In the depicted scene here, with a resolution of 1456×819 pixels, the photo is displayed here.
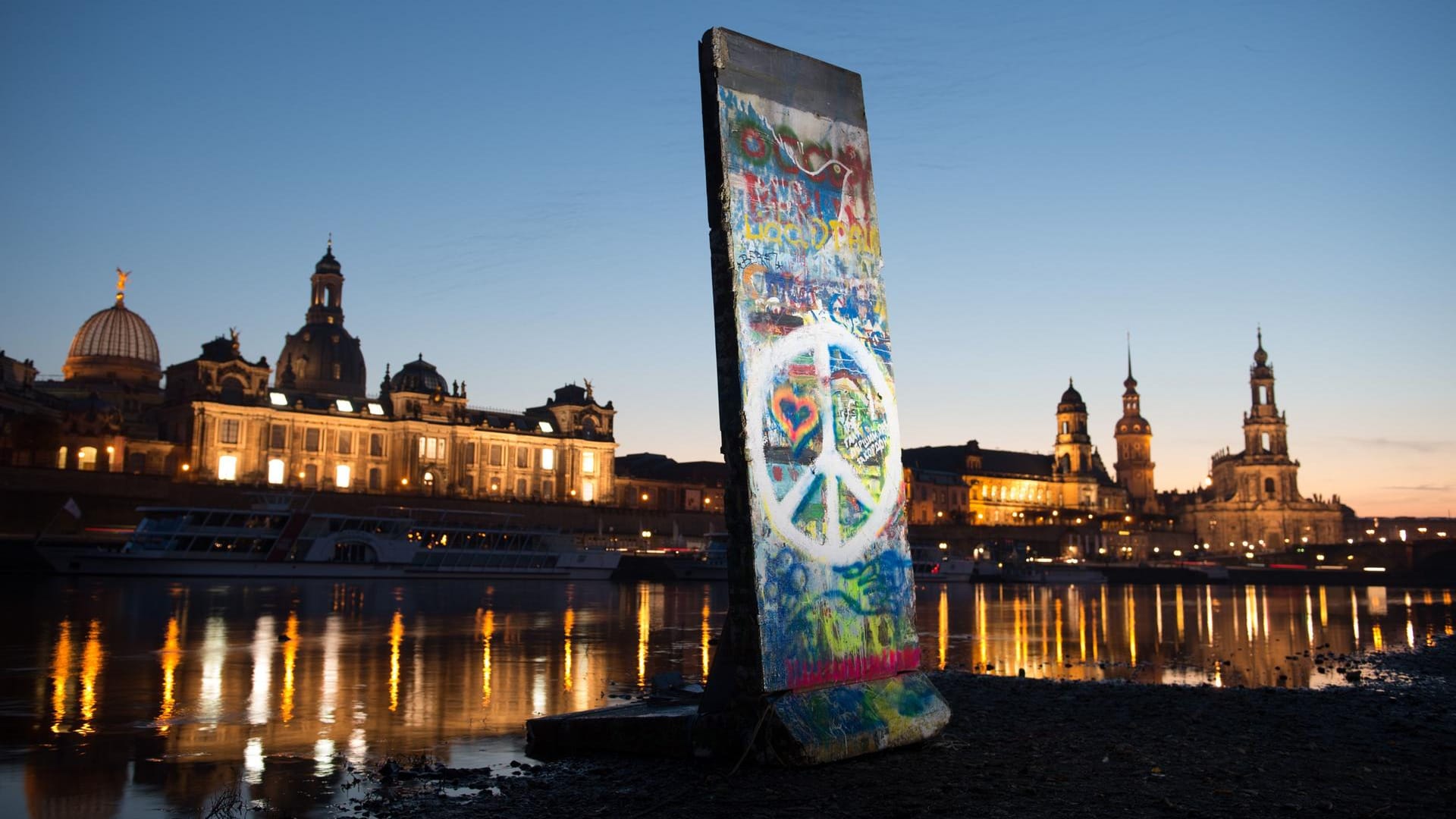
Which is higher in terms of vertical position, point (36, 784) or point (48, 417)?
point (48, 417)

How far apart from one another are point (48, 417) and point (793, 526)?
93.2 meters

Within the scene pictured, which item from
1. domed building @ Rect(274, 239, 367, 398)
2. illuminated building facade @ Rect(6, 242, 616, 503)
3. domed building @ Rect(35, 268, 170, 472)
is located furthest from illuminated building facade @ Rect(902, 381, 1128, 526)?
domed building @ Rect(35, 268, 170, 472)

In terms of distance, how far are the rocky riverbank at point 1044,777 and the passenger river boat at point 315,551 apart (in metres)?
50.8

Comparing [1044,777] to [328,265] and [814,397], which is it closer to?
[814,397]

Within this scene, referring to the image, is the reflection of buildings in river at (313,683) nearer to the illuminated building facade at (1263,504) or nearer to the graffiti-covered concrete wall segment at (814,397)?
the graffiti-covered concrete wall segment at (814,397)

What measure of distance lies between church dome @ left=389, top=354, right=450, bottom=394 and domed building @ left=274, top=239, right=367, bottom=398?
24.2 ft

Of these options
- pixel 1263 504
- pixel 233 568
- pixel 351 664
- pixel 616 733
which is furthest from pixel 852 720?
pixel 1263 504

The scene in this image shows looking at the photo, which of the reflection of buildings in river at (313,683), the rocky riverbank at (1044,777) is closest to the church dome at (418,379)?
the reflection of buildings in river at (313,683)

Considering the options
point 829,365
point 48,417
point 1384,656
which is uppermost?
point 48,417

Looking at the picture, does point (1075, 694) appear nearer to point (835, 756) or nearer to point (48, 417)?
point (835, 756)

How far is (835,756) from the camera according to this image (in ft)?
32.8

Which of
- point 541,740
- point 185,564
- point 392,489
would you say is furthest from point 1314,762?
point 392,489

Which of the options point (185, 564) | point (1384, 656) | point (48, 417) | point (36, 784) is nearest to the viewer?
point (36, 784)

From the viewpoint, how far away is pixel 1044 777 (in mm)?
9633
